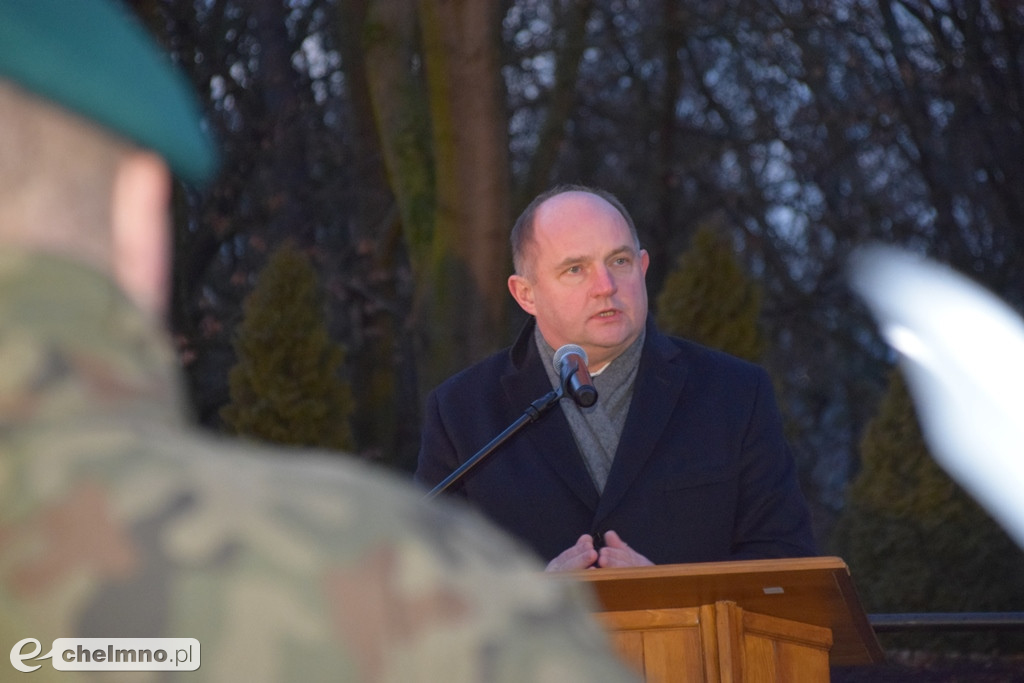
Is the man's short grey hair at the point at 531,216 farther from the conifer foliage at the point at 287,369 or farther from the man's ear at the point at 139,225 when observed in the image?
the conifer foliage at the point at 287,369

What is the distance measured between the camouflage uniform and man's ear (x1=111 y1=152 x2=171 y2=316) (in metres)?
0.07

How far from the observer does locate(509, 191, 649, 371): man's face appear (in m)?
4.21

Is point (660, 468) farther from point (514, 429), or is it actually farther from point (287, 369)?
point (287, 369)

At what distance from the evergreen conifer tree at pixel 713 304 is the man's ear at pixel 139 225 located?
8978 mm

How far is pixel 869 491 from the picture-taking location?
916 centimetres

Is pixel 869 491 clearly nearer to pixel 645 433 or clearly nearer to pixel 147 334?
pixel 645 433

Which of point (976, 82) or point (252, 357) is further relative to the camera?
point (976, 82)

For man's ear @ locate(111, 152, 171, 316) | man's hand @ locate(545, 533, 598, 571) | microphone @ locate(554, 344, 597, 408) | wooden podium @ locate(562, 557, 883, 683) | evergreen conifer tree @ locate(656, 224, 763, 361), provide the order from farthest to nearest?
evergreen conifer tree @ locate(656, 224, 763, 361) → man's hand @ locate(545, 533, 598, 571) → microphone @ locate(554, 344, 597, 408) → wooden podium @ locate(562, 557, 883, 683) → man's ear @ locate(111, 152, 171, 316)

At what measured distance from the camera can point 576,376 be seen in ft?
10.6

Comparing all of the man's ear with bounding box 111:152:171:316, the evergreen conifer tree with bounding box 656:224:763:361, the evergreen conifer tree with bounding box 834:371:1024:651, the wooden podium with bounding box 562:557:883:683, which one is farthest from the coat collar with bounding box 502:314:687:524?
the evergreen conifer tree with bounding box 656:224:763:361

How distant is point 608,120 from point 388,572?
14380 millimetres

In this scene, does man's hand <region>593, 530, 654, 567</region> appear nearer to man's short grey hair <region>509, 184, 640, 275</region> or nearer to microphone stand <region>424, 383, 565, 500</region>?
microphone stand <region>424, 383, 565, 500</region>

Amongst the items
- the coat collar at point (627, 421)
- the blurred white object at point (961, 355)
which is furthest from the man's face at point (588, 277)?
the blurred white object at point (961, 355)

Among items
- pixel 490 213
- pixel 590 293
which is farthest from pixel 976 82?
pixel 590 293
